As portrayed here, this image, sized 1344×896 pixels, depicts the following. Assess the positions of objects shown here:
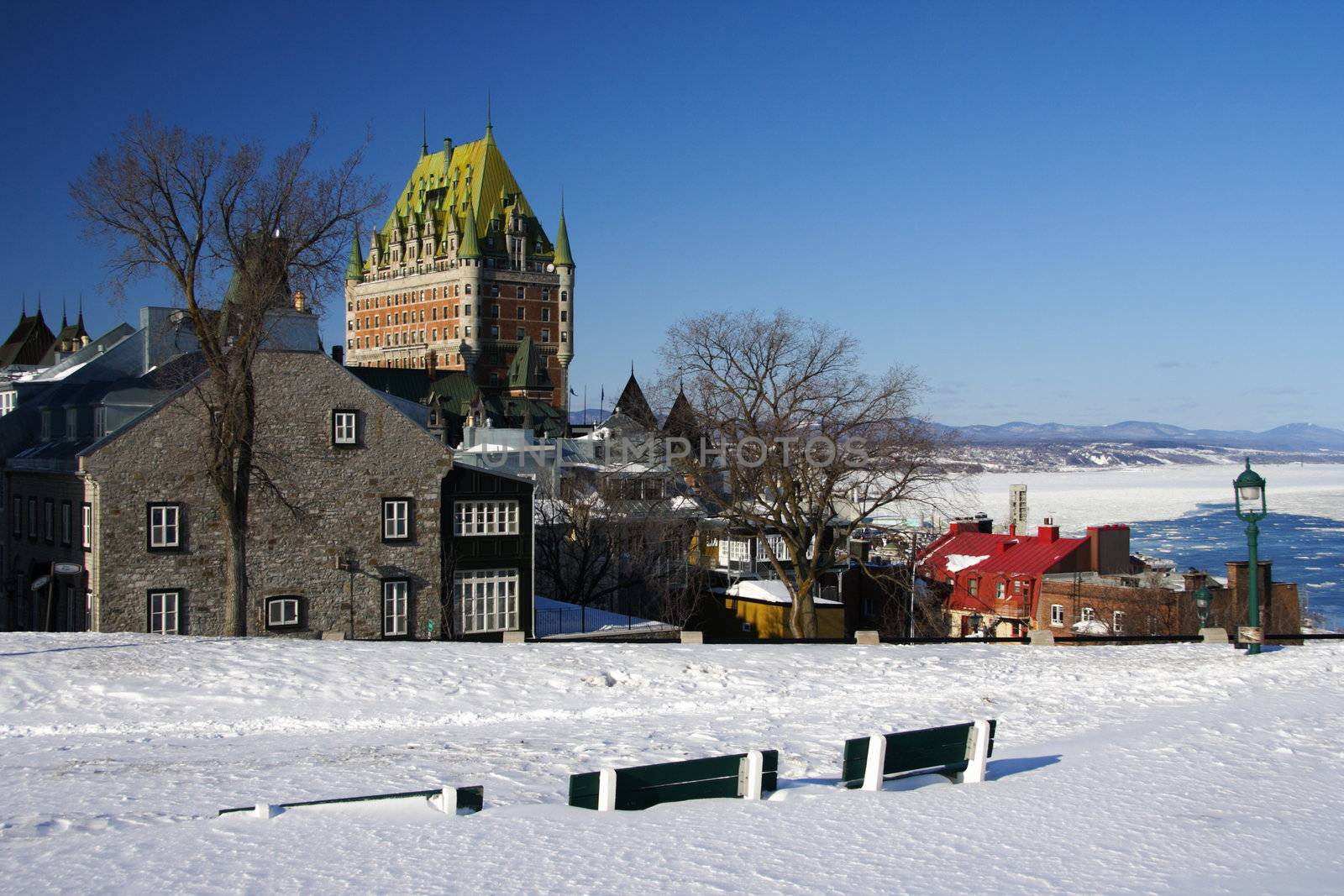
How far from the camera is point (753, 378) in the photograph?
1352 inches

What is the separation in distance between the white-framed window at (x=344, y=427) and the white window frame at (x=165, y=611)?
208 inches

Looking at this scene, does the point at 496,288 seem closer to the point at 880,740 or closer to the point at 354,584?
the point at 354,584

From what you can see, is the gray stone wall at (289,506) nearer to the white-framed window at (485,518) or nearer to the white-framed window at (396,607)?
the white-framed window at (396,607)

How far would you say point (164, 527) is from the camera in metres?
30.0

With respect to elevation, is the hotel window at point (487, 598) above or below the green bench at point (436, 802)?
below

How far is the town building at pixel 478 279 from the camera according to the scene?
6161 inches

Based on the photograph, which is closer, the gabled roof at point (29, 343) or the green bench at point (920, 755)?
the green bench at point (920, 755)

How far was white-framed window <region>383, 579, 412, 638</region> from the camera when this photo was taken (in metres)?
32.9

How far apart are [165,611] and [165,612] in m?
0.02

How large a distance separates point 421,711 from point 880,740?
7758 millimetres

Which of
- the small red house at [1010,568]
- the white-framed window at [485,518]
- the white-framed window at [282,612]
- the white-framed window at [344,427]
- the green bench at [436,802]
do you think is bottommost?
the small red house at [1010,568]

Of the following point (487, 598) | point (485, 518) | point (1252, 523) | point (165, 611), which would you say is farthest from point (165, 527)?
point (1252, 523)

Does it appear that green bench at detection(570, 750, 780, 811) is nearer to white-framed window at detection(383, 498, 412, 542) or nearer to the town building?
white-framed window at detection(383, 498, 412, 542)

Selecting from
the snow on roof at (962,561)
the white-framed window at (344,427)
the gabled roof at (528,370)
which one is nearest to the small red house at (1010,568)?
the snow on roof at (962,561)
